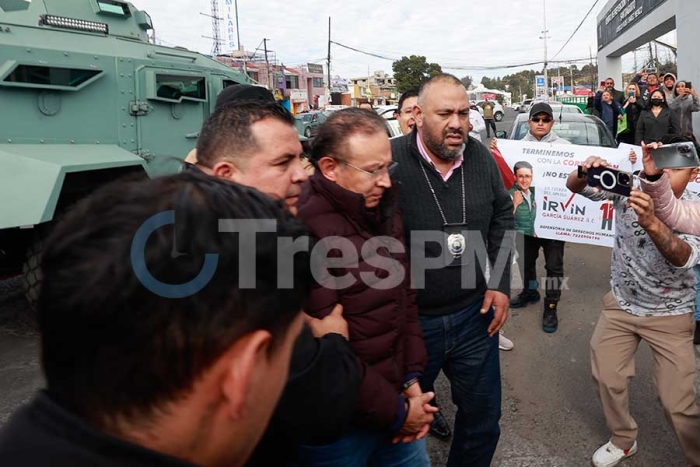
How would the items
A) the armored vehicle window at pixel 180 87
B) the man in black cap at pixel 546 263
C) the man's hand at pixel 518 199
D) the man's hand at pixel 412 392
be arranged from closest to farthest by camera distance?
the man's hand at pixel 412 392 → the man in black cap at pixel 546 263 → the man's hand at pixel 518 199 → the armored vehicle window at pixel 180 87

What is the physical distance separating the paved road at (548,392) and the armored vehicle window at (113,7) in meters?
3.23

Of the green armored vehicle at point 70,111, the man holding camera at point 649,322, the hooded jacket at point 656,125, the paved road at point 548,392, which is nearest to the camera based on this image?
the man holding camera at point 649,322

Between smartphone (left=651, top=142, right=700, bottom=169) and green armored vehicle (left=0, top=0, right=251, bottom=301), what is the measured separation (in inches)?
138

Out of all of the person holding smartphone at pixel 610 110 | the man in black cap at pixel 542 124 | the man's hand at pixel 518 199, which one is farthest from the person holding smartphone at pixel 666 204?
the person holding smartphone at pixel 610 110

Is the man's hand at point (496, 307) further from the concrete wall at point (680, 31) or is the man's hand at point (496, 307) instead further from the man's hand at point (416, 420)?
the concrete wall at point (680, 31)

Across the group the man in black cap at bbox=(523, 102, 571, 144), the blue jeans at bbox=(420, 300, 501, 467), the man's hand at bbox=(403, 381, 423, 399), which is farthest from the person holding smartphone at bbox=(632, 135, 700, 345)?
the man in black cap at bbox=(523, 102, 571, 144)

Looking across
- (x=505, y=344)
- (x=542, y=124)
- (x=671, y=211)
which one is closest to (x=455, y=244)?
(x=671, y=211)

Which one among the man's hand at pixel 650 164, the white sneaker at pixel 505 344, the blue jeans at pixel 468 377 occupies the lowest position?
the white sneaker at pixel 505 344

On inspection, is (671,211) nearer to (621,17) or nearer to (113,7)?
(113,7)

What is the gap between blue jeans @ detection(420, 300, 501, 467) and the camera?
245 centimetres

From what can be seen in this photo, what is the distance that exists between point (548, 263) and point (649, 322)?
2290mm

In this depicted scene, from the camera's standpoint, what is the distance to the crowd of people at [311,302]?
754 millimetres

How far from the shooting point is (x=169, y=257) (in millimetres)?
792

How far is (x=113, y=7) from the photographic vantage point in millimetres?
6027
